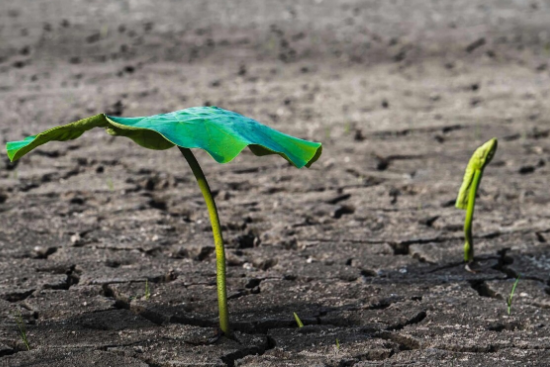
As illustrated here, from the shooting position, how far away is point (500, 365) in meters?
2.16

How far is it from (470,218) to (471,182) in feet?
0.39

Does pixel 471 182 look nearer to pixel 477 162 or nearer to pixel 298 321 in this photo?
pixel 477 162

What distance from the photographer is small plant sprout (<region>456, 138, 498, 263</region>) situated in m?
2.64

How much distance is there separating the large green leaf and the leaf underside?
2.75 ft

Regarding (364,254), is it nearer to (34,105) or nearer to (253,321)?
(253,321)

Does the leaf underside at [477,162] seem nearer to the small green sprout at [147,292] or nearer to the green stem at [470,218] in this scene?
the green stem at [470,218]

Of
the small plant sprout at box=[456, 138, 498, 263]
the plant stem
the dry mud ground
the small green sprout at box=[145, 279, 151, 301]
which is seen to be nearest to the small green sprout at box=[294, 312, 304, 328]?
the dry mud ground

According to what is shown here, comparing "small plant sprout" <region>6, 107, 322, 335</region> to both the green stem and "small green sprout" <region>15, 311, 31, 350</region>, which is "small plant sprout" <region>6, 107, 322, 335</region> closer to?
"small green sprout" <region>15, 311, 31, 350</region>

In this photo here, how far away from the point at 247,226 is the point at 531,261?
42.4 inches

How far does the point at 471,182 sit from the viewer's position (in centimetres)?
274

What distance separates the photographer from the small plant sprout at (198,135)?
74.4 inches

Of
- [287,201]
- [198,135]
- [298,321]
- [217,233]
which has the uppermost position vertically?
[198,135]

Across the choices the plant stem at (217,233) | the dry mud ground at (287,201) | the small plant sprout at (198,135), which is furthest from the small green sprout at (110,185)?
the small plant sprout at (198,135)

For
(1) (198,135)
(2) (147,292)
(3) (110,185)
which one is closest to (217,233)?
(1) (198,135)
